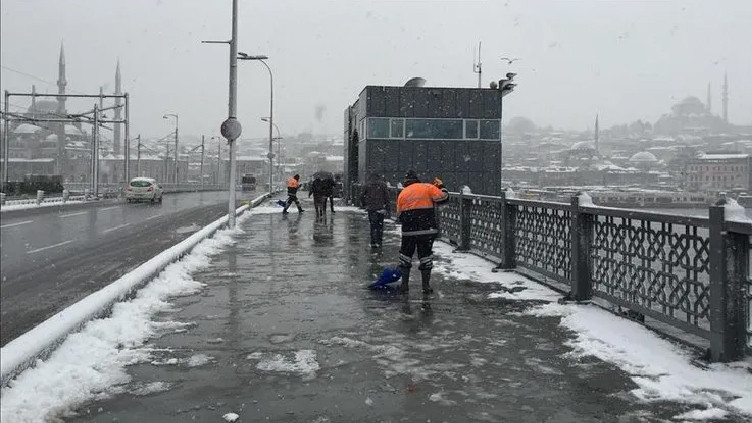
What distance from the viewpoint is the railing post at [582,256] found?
27.1ft

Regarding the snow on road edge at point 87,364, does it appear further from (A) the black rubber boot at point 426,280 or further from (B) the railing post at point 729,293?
(B) the railing post at point 729,293

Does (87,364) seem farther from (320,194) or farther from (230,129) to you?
(320,194)

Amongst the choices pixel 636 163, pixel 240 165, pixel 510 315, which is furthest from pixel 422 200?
pixel 240 165

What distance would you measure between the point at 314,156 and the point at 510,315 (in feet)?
477

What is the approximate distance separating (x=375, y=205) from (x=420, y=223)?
5.63 meters

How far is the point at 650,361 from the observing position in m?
5.70

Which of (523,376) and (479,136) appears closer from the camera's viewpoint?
(523,376)

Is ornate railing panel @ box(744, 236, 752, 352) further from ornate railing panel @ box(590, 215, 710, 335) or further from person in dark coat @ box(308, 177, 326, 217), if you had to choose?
person in dark coat @ box(308, 177, 326, 217)

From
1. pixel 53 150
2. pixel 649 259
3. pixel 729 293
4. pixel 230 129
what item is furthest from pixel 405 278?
pixel 53 150

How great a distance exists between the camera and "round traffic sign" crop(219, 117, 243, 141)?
19188mm

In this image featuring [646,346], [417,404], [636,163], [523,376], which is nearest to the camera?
[417,404]

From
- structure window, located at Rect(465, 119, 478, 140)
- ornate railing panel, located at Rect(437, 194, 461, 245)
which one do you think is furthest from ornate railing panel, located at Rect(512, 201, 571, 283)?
structure window, located at Rect(465, 119, 478, 140)

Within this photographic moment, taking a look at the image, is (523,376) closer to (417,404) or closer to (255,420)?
(417,404)

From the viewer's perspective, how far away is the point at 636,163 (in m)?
22.4
